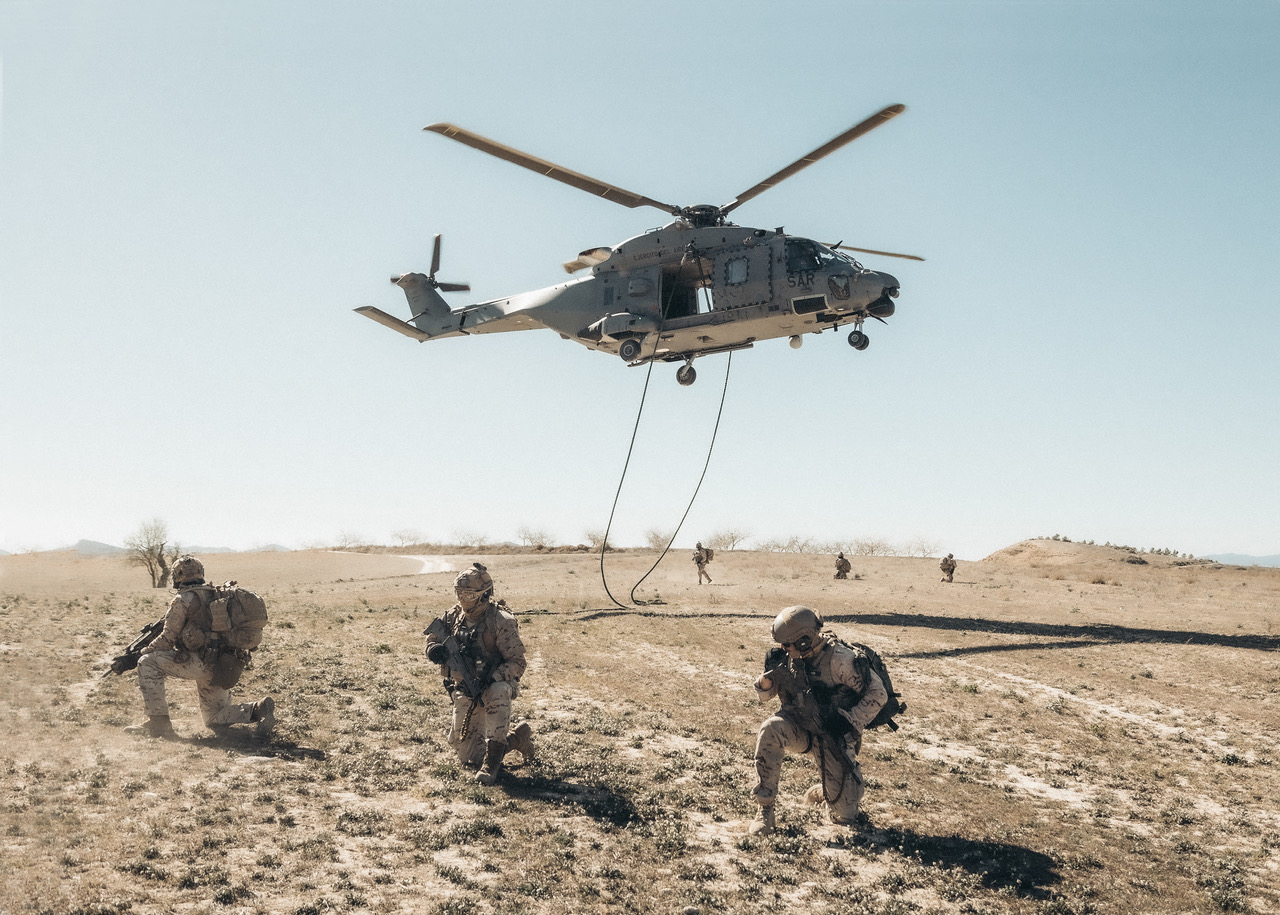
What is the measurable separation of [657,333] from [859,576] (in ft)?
68.7

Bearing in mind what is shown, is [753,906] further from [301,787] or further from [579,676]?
[579,676]

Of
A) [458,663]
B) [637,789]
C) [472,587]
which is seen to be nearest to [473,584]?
[472,587]

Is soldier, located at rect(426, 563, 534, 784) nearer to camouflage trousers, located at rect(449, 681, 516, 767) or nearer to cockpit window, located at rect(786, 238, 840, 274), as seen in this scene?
camouflage trousers, located at rect(449, 681, 516, 767)

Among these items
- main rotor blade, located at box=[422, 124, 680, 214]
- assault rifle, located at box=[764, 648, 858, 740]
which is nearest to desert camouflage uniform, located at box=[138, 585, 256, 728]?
assault rifle, located at box=[764, 648, 858, 740]

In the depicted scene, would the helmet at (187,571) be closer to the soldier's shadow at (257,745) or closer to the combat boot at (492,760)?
the soldier's shadow at (257,745)

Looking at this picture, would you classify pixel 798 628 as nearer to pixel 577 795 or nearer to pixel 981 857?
pixel 981 857

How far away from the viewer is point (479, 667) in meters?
8.57

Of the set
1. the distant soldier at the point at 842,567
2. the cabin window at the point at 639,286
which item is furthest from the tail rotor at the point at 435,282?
the distant soldier at the point at 842,567

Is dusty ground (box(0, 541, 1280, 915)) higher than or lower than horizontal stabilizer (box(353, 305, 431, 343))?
lower

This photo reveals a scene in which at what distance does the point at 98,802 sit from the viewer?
23.1 ft

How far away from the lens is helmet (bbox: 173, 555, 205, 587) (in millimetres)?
9578

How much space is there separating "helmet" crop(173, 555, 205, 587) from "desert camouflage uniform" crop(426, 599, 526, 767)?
3.21 metres

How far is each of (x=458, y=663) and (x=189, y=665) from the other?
3411 mm

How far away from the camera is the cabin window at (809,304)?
20.0m
